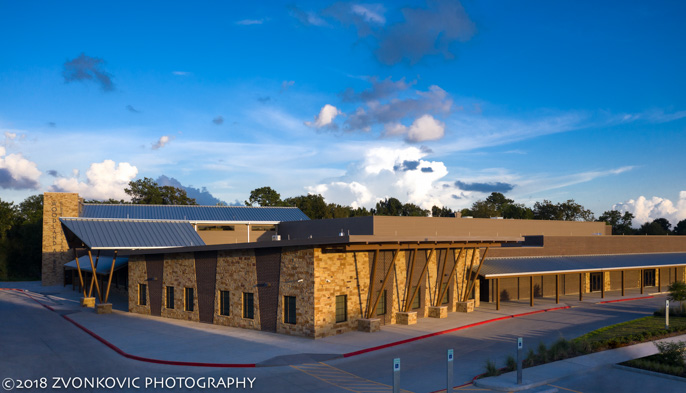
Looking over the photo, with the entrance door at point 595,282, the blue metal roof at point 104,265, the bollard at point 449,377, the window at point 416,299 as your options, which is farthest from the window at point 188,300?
the entrance door at point 595,282

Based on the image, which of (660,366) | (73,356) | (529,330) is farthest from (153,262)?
(660,366)

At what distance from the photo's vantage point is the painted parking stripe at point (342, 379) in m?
15.1

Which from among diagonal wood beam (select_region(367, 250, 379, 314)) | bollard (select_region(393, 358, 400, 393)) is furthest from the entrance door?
bollard (select_region(393, 358, 400, 393))

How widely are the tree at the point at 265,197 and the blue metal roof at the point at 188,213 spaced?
40905 mm

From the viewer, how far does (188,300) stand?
99.4 feet

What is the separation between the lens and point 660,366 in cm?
1723

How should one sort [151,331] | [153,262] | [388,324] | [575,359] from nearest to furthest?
[575,359]
[151,331]
[388,324]
[153,262]

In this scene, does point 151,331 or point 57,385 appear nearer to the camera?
point 57,385

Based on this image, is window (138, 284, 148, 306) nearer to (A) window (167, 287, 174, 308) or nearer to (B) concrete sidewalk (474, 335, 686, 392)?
(A) window (167, 287, 174, 308)

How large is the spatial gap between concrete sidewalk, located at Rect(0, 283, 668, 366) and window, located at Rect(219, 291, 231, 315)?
97 cm

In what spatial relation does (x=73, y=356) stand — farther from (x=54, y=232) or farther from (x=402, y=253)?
(x=54, y=232)

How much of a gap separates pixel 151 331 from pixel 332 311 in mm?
9174

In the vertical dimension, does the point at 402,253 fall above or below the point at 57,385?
above

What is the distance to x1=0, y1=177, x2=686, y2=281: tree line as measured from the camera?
75.0m
